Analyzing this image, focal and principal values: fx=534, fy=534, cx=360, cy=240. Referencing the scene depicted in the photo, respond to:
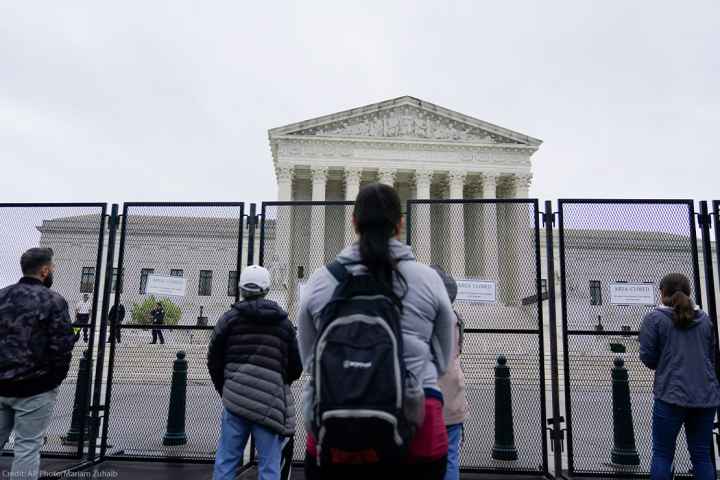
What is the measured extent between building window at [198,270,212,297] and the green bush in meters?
0.37

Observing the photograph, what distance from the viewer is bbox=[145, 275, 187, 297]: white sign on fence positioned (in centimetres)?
648

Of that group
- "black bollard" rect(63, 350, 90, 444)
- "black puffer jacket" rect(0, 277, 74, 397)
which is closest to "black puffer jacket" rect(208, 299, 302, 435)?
"black puffer jacket" rect(0, 277, 74, 397)

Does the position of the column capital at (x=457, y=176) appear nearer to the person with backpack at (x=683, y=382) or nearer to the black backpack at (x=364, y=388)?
the person with backpack at (x=683, y=382)

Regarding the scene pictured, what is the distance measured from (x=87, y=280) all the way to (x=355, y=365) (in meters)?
6.82

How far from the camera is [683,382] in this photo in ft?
14.8

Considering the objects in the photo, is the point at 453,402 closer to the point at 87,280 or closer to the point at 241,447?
the point at 241,447

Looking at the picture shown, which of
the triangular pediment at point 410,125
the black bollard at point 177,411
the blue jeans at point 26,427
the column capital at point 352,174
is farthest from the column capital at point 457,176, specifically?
the blue jeans at point 26,427

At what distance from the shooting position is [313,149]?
4269cm

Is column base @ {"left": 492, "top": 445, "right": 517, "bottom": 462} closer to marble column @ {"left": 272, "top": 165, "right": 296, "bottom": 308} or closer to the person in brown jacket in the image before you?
the person in brown jacket

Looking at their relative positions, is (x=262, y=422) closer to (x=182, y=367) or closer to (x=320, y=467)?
(x=320, y=467)

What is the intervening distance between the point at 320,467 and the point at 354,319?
656mm

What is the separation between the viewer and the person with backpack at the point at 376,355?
6.84 feet

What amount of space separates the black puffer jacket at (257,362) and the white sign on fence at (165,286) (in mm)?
2456

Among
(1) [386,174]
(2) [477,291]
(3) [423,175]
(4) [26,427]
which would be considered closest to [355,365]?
(4) [26,427]
